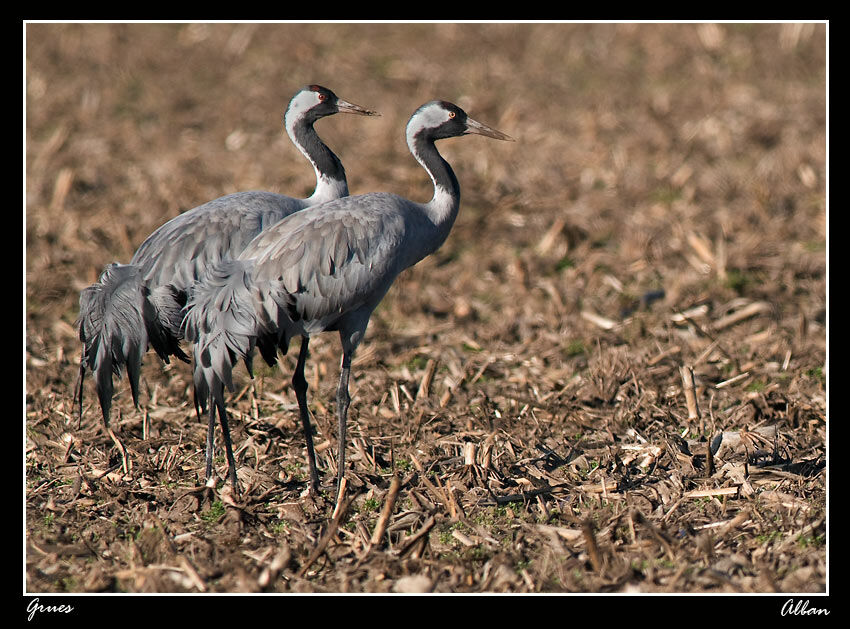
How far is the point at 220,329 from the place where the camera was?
5109mm

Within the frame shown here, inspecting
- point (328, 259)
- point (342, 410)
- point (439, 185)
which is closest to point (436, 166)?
point (439, 185)

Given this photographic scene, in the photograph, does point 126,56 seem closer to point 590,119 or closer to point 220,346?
point 590,119

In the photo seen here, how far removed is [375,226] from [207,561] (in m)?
1.79

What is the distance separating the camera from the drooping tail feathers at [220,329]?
5102 mm

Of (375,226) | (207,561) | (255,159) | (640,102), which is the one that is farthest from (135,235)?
(640,102)

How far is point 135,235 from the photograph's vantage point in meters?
9.42

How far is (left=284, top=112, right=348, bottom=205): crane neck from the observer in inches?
241

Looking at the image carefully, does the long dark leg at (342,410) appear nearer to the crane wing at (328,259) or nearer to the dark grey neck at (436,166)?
the crane wing at (328,259)

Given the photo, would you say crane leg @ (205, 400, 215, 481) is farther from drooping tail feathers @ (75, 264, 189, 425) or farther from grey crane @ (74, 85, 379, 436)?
drooping tail feathers @ (75, 264, 189, 425)

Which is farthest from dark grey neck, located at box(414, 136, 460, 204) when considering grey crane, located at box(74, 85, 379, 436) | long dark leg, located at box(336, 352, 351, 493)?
long dark leg, located at box(336, 352, 351, 493)

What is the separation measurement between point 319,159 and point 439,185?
0.73m

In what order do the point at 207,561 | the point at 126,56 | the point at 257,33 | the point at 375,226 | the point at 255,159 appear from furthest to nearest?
the point at 257,33 < the point at 126,56 < the point at 255,159 < the point at 375,226 < the point at 207,561

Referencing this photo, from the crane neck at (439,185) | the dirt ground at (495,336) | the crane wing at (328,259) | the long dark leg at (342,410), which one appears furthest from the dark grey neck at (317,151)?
the dirt ground at (495,336)

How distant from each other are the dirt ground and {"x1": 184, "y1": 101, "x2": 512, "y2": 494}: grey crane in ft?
2.00
